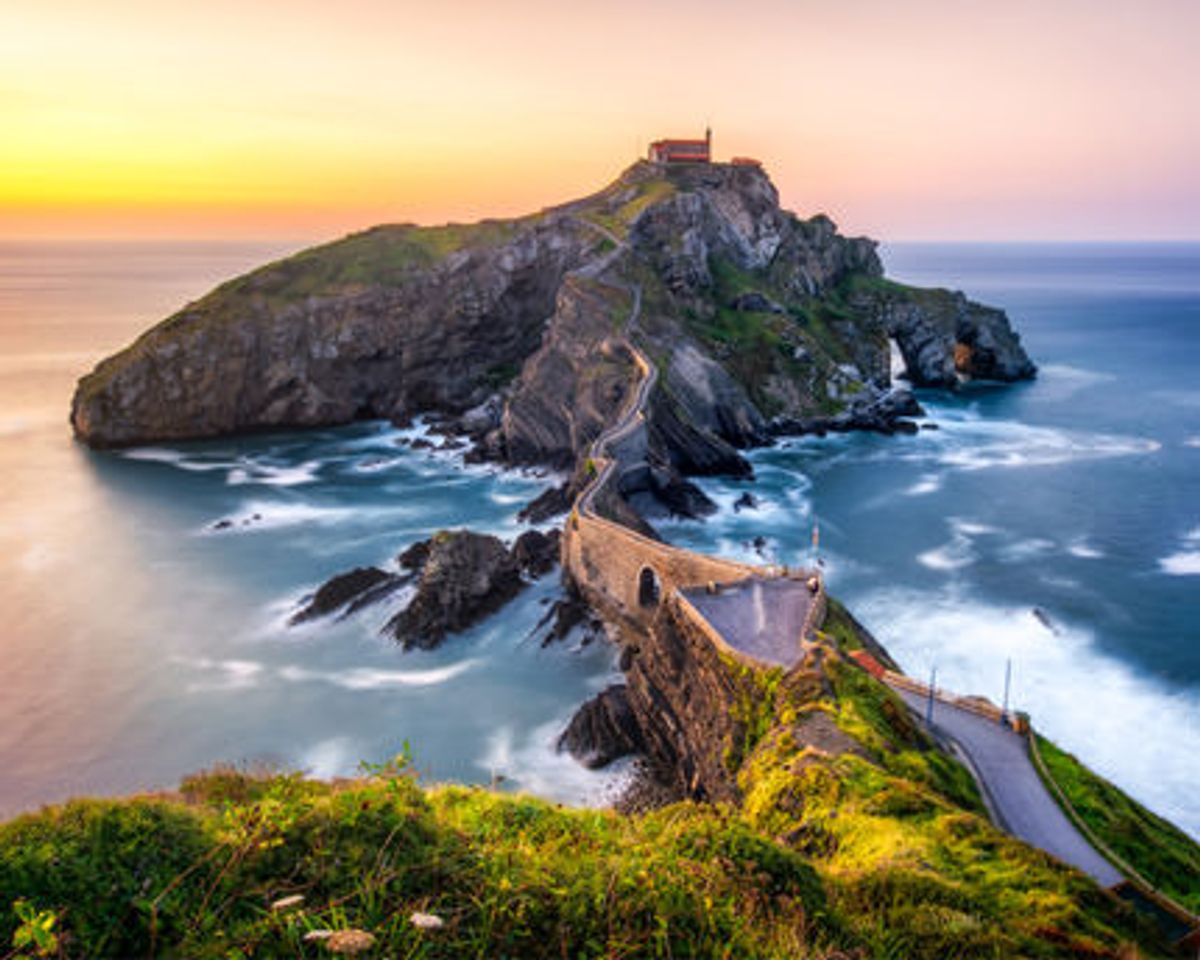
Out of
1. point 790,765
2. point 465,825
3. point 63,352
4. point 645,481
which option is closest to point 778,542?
point 645,481

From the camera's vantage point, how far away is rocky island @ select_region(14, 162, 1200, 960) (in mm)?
6688

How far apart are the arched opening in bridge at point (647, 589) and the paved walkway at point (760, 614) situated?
240 inches

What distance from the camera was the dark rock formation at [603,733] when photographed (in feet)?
91.1

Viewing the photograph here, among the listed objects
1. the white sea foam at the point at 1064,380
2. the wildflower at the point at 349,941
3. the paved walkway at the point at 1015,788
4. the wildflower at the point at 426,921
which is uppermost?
the wildflower at the point at 349,941

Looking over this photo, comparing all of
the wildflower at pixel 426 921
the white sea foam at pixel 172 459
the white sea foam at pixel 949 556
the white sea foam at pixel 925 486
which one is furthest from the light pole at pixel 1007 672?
the white sea foam at pixel 172 459

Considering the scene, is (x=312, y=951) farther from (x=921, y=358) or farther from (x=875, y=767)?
(x=921, y=358)

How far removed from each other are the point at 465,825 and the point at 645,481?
1725 inches

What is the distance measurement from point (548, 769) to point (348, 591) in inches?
646

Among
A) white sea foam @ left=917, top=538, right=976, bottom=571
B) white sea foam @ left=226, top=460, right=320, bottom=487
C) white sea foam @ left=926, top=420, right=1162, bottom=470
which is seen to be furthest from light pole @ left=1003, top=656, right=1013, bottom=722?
white sea foam @ left=226, top=460, right=320, bottom=487

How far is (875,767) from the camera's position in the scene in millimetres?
16734

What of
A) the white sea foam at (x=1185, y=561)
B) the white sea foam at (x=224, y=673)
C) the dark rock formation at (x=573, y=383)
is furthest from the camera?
the dark rock formation at (x=573, y=383)

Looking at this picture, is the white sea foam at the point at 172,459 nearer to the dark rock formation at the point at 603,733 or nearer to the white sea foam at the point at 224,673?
the white sea foam at the point at 224,673

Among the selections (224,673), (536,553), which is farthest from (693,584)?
(224,673)

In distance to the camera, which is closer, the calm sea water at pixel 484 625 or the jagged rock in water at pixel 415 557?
the calm sea water at pixel 484 625
